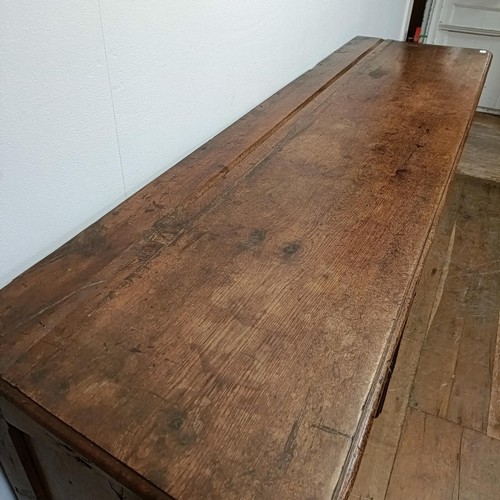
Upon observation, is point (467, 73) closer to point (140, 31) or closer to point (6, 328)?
point (140, 31)

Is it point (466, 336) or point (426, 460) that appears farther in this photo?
point (466, 336)

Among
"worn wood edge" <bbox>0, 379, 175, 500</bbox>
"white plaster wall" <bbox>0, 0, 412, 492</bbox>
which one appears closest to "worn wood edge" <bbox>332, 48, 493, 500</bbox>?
"worn wood edge" <bbox>0, 379, 175, 500</bbox>

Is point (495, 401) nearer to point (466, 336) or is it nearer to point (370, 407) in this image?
point (466, 336)

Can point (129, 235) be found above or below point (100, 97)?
below

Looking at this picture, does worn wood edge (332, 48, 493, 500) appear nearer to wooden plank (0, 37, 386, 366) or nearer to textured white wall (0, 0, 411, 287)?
wooden plank (0, 37, 386, 366)

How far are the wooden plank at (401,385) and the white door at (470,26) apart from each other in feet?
5.48

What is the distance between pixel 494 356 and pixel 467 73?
2.97 feet

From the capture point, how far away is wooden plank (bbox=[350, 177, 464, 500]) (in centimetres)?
120

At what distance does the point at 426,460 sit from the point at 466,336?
0.51m

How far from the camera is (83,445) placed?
1.57ft

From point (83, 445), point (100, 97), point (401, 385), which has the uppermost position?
point (100, 97)

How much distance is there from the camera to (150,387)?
1.72ft

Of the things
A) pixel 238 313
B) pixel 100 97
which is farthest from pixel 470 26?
pixel 238 313

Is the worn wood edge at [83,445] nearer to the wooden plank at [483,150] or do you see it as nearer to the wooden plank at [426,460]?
the wooden plank at [426,460]
